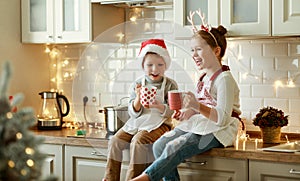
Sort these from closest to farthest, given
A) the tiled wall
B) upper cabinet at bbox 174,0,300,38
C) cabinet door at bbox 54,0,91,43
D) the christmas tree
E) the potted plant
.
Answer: the christmas tree
upper cabinet at bbox 174,0,300,38
the potted plant
the tiled wall
cabinet door at bbox 54,0,91,43

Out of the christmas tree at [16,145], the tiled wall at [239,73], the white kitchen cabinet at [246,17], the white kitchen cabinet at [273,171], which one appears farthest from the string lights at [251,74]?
the christmas tree at [16,145]

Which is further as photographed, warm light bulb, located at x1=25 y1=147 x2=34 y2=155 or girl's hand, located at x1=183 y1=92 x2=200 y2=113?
girl's hand, located at x1=183 y1=92 x2=200 y2=113

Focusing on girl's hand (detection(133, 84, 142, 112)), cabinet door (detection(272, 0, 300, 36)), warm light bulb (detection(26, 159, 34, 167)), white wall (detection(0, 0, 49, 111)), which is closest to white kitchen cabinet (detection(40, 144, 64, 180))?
white wall (detection(0, 0, 49, 111))

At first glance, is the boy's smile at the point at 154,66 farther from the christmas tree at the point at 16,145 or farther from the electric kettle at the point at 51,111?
the christmas tree at the point at 16,145

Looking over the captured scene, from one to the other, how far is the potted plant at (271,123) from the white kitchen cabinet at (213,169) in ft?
1.06

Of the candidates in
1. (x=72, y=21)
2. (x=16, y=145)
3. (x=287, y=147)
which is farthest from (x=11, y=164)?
(x=72, y=21)

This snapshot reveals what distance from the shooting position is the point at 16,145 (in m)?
1.41

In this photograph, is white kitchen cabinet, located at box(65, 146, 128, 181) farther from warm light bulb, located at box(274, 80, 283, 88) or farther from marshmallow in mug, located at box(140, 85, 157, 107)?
warm light bulb, located at box(274, 80, 283, 88)

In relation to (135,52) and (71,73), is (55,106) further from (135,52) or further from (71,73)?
(135,52)

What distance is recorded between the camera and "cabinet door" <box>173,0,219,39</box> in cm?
353

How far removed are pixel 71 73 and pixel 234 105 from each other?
160 centimetres

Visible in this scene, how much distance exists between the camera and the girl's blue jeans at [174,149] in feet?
10.5

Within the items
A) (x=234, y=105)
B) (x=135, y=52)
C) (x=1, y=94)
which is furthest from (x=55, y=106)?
(x=1, y=94)

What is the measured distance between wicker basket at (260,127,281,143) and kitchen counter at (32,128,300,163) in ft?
0.18
